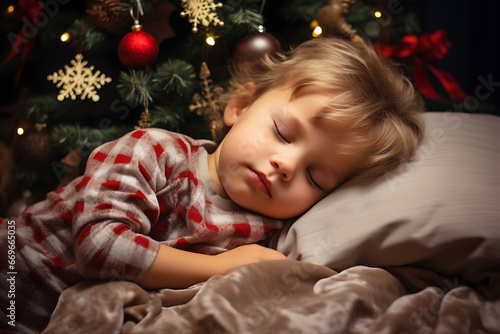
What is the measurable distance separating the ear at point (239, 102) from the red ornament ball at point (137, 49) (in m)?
0.25

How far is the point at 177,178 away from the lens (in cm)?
91

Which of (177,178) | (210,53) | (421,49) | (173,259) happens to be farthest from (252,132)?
(421,49)

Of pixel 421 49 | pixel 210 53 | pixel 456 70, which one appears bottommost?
pixel 456 70

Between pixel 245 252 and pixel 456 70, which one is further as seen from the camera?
pixel 456 70

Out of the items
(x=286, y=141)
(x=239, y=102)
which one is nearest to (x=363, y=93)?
(x=286, y=141)

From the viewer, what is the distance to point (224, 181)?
0.94 metres

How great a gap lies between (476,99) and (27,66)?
167 centimetres

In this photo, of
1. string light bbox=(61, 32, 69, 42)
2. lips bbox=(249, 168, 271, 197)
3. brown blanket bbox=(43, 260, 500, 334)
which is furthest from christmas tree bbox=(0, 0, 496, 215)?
brown blanket bbox=(43, 260, 500, 334)

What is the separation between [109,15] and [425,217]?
37.9 inches

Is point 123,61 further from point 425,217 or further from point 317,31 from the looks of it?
point 425,217

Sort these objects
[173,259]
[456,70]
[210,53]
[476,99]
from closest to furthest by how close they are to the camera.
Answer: [173,259] < [210,53] < [476,99] < [456,70]

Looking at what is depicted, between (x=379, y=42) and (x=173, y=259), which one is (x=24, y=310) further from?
(x=379, y=42)

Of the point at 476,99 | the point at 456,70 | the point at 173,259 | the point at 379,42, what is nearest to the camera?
the point at 173,259

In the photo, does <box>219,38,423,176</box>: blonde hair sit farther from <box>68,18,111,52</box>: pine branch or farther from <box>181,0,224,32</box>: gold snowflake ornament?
<box>68,18,111,52</box>: pine branch
